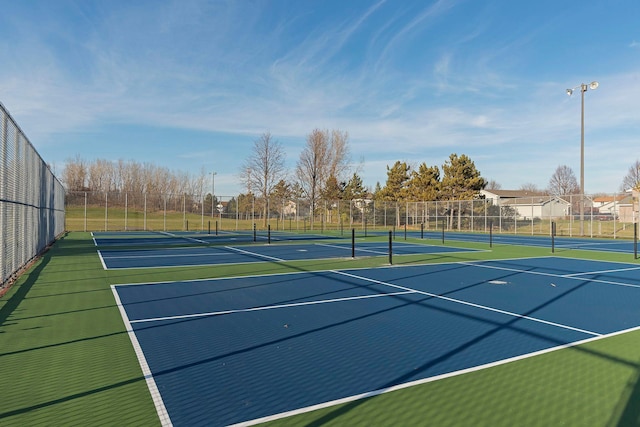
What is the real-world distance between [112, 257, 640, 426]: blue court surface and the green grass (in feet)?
0.66

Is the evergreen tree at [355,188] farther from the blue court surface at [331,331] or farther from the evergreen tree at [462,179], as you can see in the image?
the blue court surface at [331,331]

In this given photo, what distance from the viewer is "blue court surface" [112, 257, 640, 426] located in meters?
3.91

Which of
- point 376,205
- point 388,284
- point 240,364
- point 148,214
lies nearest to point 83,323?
point 240,364

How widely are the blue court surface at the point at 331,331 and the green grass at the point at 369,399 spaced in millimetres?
200

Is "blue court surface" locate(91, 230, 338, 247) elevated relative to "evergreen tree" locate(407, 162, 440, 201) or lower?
lower

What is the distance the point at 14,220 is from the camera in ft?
31.5

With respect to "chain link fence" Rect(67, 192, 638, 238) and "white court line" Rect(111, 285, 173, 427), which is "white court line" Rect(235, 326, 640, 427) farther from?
"chain link fence" Rect(67, 192, 638, 238)

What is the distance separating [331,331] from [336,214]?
37.4 meters

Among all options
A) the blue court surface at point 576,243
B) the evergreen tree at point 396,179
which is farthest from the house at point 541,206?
the evergreen tree at point 396,179

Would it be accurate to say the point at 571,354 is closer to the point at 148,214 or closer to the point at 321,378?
the point at 321,378

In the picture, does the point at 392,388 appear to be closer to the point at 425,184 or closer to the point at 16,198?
the point at 16,198

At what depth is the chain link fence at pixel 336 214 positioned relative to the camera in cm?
3127

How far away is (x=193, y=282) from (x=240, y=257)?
18.4 ft

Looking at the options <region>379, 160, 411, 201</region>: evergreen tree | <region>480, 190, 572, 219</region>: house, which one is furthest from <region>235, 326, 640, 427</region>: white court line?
<region>379, 160, 411, 201</region>: evergreen tree
